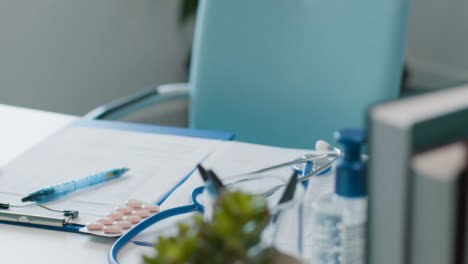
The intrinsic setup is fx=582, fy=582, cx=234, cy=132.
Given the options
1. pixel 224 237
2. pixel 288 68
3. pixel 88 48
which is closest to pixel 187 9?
pixel 88 48

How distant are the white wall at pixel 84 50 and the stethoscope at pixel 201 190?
134 cm

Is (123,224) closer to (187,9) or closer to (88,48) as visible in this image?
(88,48)

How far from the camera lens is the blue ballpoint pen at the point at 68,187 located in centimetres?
71

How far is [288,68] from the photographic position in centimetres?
117

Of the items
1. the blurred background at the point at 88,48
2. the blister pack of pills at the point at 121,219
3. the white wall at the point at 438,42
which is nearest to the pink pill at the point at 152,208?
the blister pack of pills at the point at 121,219

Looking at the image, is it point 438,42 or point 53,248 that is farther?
point 438,42

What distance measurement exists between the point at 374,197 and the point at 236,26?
0.86 metres

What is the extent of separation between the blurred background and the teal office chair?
2.87 ft

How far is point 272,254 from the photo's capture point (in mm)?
365

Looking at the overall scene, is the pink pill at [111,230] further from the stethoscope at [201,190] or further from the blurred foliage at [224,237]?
the blurred foliage at [224,237]

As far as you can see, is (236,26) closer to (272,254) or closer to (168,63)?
(272,254)

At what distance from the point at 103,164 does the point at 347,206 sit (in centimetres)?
46

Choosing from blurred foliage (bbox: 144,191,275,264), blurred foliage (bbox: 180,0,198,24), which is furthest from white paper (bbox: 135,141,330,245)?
blurred foliage (bbox: 180,0,198,24)

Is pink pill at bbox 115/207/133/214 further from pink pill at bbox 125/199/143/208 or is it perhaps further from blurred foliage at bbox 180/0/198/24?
blurred foliage at bbox 180/0/198/24
